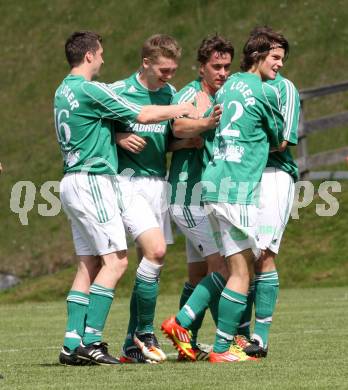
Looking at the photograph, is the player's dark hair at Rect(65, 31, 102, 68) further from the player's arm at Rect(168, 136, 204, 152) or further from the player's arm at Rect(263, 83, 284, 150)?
the player's arm at Rect(263, 83, 284, 150)

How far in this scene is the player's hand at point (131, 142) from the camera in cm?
849

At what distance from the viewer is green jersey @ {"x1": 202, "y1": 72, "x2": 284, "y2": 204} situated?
8.16 m

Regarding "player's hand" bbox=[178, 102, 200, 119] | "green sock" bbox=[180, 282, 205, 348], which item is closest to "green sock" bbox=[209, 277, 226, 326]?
"green sock" bbox=[180, 282, 205, 348]

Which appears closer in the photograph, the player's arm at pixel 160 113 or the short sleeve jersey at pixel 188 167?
the player's arm at pixel 160 113

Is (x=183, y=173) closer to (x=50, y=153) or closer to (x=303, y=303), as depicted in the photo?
(x=303, y=303)

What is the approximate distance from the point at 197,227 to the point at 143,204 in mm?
461

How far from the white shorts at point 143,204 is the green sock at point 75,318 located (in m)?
0.56

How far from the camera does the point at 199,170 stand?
29.1 feet

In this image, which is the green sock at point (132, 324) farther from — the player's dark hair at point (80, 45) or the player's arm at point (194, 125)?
the player's dark hair at point (80, 45)

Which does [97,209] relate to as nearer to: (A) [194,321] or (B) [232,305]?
(A) [194,321]

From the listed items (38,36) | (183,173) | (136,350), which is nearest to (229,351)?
(136,350)

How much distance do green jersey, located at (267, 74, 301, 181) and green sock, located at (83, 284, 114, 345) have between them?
1.43 meters

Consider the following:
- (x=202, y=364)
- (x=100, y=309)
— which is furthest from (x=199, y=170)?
(x=202, y=364)

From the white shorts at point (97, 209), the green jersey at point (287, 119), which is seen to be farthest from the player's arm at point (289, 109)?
the white shorts at point (97, 209)
